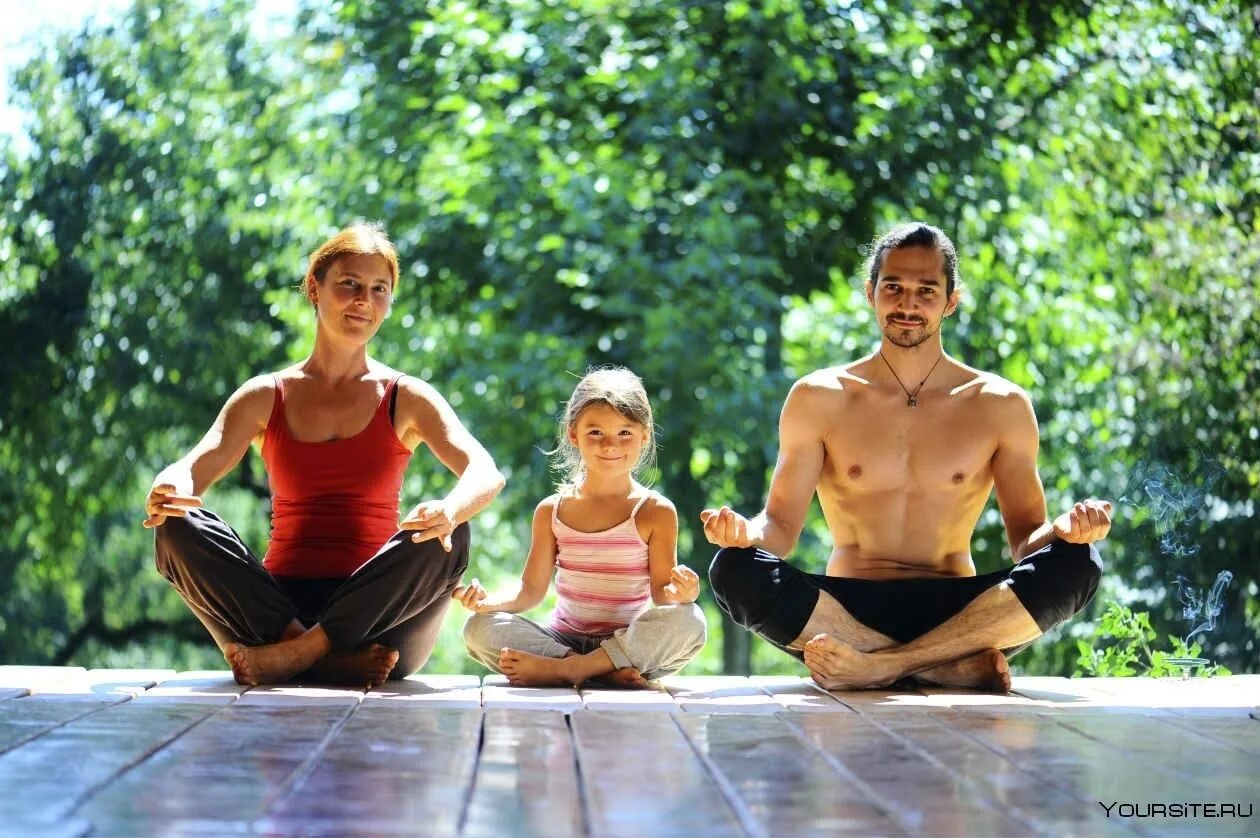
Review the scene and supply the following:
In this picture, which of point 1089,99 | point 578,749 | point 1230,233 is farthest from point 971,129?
point 578,749

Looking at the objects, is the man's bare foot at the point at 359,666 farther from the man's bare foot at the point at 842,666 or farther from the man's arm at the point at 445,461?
the man's bare foot at the point at 842,666

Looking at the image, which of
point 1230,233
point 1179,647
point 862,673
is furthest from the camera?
point 1230,233

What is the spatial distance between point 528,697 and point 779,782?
3.56 ft

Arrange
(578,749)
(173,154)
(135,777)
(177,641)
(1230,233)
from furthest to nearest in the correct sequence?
(177,641), (173,154), (1230,233), (578,749), (135,777)

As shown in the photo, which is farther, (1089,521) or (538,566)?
(538,566)

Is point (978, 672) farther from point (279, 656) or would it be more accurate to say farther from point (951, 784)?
point (279, 656)

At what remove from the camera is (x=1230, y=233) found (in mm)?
7328

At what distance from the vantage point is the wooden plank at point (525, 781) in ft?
5.84

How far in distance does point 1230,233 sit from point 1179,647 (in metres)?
3.58

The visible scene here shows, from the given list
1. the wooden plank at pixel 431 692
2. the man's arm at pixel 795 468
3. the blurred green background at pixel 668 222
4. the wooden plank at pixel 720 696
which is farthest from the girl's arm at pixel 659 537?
the blurred green background at pixel 668 222

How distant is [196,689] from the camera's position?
3.16m

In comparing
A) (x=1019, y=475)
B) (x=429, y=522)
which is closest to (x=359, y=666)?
(x=429, y=522)

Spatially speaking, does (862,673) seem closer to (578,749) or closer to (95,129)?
(578,749)

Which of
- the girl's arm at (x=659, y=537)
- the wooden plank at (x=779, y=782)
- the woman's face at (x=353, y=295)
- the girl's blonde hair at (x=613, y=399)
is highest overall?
the woman's face at (x=353, y=295)
